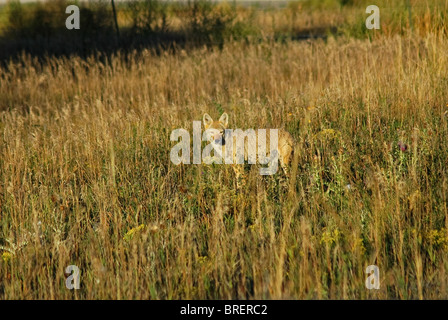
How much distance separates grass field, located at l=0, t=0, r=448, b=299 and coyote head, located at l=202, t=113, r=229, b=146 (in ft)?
0.88

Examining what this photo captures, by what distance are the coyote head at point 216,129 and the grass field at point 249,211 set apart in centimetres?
27

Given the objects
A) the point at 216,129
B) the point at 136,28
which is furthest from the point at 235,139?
the point at 136,28

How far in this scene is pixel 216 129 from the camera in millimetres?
5004

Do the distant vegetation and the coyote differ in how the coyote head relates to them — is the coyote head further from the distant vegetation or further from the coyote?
the distant vegetation

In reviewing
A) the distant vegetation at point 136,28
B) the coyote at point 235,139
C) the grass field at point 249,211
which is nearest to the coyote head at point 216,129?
the coyote at point 235,139

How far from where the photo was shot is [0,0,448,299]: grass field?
267 cm

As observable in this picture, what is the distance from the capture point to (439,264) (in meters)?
2.71

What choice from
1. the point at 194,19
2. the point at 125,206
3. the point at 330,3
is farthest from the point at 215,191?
the point at 330,3

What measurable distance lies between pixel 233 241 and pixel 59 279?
Answer: 1183mm

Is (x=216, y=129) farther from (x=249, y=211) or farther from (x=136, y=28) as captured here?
(x=136, y=28)

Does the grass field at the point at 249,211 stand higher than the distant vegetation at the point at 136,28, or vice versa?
the distant vegetation at the point at 136,28

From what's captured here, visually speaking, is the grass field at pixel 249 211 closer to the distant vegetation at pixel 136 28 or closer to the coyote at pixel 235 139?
the coyote at pixel 235 139

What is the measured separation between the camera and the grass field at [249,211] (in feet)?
8.75

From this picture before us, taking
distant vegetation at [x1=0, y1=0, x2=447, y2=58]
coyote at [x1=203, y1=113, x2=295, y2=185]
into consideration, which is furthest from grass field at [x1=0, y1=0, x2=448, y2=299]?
distant vegetation at [x1=0, y1=0, x2=447, y2=58]
